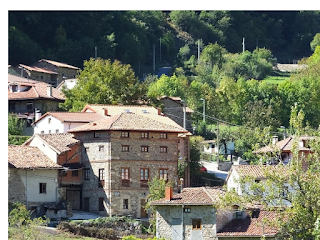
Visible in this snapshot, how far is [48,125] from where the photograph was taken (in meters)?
59.4

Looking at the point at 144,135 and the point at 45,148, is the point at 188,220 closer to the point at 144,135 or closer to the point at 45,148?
the point at 144,135

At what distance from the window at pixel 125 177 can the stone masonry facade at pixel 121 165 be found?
0.05m

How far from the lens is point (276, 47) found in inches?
4843

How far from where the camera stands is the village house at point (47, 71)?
79.9 m

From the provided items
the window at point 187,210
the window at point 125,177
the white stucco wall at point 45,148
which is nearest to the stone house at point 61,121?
the white stucco wall at point 45,148

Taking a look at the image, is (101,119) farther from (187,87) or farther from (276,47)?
(276,47)

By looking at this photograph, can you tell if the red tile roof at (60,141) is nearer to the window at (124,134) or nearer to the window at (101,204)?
the window at (124,134)

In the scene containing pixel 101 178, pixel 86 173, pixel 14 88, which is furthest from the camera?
pixel 14 88

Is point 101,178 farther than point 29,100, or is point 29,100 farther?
point 29,100

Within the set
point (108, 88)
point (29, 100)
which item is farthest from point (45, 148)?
point (29, 100)

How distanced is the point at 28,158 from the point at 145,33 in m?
58.3

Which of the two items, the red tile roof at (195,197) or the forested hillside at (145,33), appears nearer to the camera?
the red tile roof at (195,197)

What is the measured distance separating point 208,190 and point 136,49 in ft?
183

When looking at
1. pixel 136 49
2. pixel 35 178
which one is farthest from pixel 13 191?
pixel 136 49
